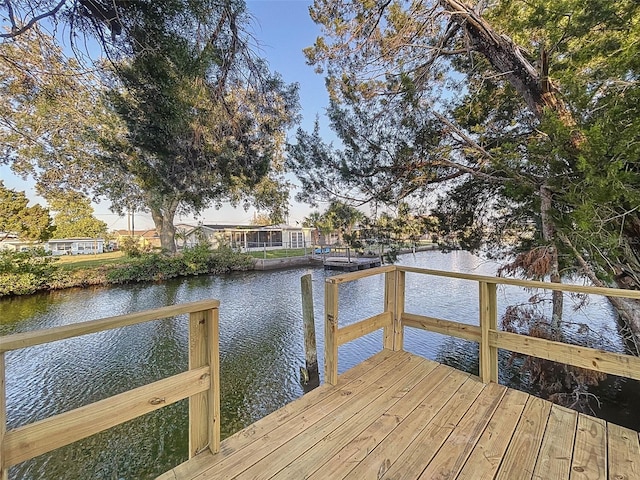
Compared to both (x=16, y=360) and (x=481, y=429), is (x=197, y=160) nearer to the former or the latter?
(x=481, y=429)

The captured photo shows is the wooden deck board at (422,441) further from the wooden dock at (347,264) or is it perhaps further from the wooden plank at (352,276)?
the wooden dock at (347,264)

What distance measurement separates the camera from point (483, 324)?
6.89 ft

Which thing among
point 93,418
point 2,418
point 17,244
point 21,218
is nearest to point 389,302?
point 93,418

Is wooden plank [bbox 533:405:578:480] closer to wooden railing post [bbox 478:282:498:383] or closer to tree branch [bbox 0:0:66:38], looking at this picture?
wooden railing post [bbox 478:282:498:383]

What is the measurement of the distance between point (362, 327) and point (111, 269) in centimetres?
1190

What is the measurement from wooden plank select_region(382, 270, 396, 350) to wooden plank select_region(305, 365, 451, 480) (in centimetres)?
47

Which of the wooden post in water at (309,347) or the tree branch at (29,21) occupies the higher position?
the tree branch at (29,21)

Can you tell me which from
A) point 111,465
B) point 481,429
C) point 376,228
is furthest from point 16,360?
point 481,429

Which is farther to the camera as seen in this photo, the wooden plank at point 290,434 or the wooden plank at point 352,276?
the wooden plank at point 352,276

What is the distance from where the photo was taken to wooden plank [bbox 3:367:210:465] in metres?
0.93

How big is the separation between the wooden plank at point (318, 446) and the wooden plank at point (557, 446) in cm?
74

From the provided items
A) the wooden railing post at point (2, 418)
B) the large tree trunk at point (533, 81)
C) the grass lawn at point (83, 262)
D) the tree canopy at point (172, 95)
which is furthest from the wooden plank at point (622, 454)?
the grass lawn at point (83, 262)

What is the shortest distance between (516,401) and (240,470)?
1.68 meters

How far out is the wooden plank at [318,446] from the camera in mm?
1312
